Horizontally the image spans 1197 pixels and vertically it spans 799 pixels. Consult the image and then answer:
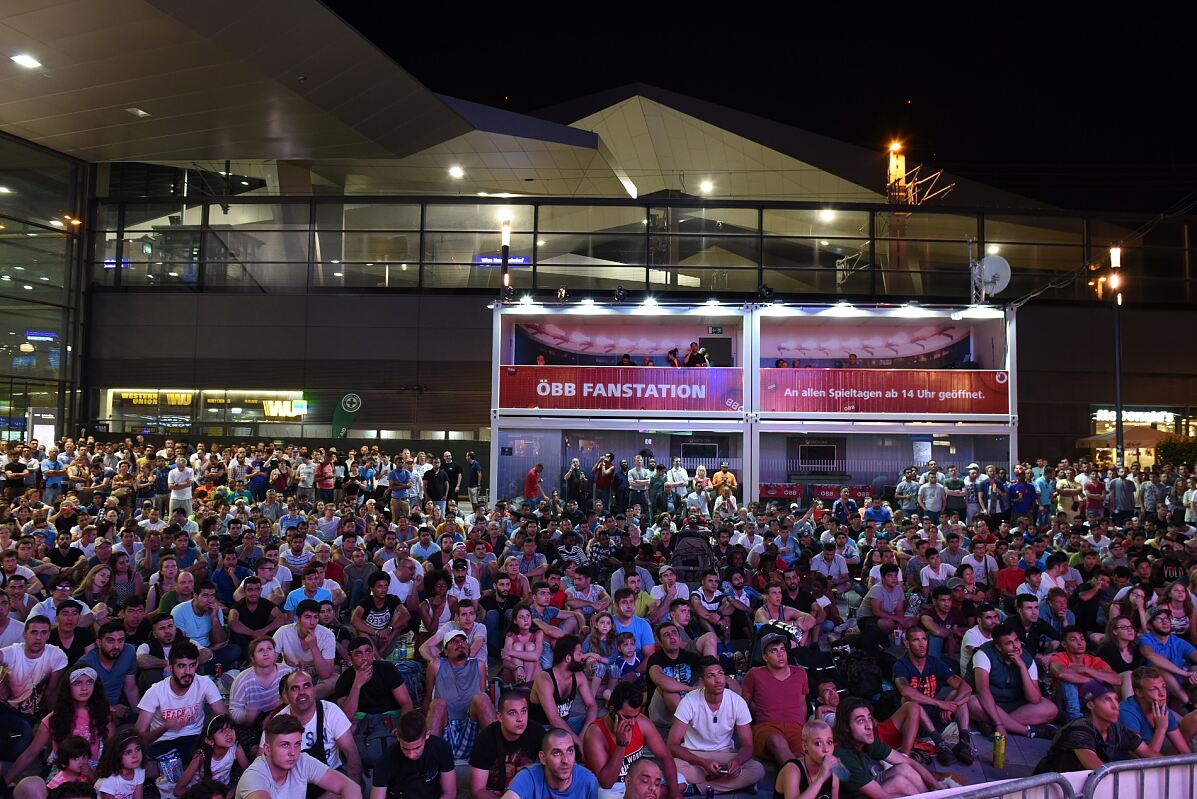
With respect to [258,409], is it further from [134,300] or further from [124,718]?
[124,718]

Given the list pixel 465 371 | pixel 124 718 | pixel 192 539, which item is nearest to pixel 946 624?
pixel 124 718

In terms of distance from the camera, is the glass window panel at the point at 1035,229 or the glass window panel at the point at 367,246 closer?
the glass window panel at the point at 1035,229

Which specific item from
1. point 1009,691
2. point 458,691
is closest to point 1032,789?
point 1009,691

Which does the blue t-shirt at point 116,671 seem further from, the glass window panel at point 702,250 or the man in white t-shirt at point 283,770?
the glass window panel at point 702,250

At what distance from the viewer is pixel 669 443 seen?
870 inches

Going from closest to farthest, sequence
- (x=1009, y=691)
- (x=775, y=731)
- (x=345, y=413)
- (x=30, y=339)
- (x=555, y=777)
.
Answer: (x=555, y=777), (x=775, y=731), (x=1009, y=691), (x=30, y=339), (x=345, y=413)

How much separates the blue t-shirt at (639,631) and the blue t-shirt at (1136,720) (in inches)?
158

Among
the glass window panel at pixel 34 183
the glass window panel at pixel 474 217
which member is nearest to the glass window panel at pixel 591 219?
the glass window panel at pixel 474 217

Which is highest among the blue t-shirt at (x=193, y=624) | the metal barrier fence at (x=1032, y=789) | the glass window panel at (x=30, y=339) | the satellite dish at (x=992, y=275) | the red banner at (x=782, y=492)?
the satellite dish at (x=992, y=275)

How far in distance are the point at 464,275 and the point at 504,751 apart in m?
21.9

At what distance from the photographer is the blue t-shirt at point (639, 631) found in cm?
898

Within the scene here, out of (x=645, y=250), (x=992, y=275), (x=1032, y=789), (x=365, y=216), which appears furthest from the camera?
(x=365, y=216)

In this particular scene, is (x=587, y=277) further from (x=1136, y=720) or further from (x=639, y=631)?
(x=1136, y=720)

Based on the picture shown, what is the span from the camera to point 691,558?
13.0 metres
